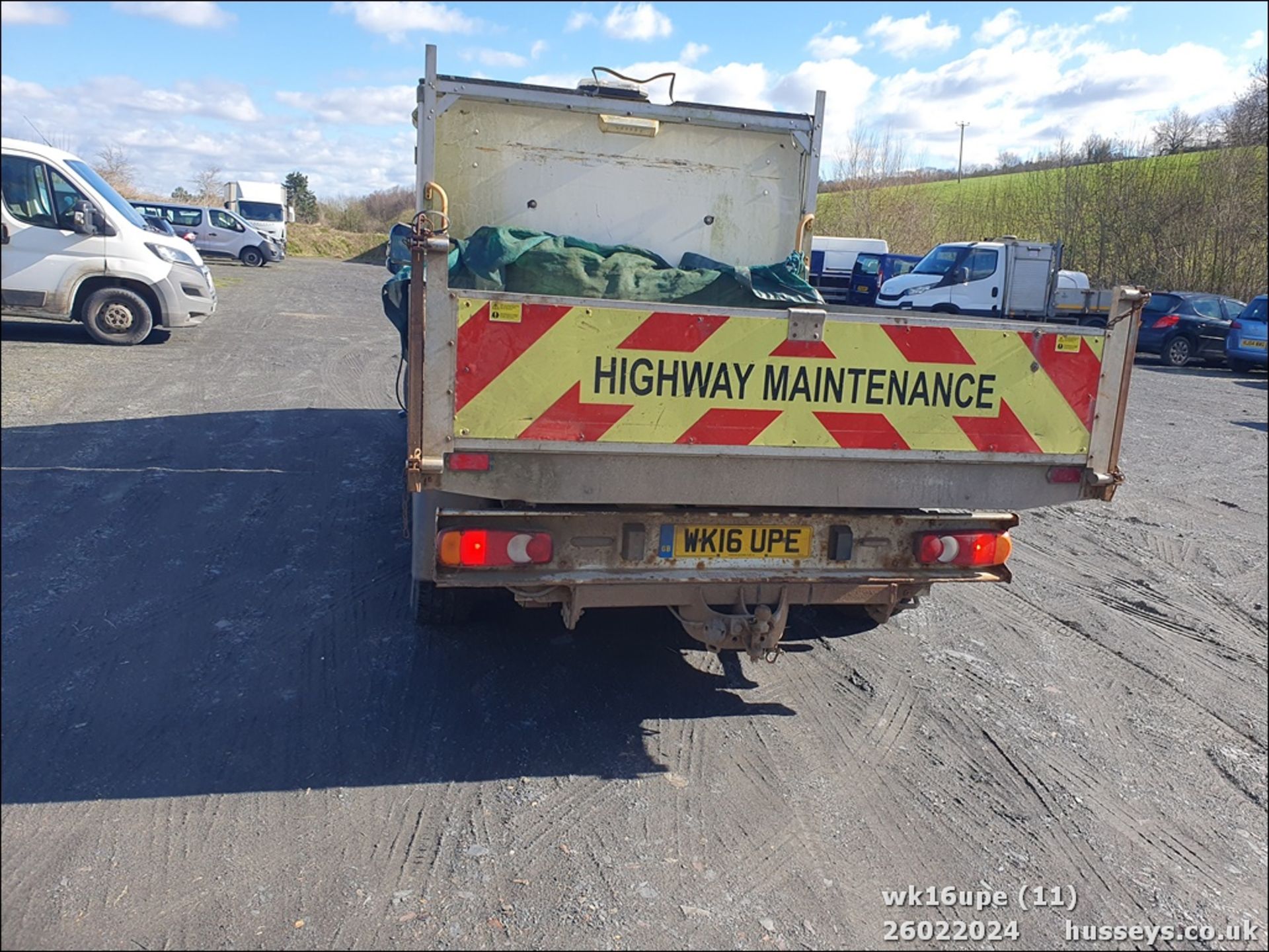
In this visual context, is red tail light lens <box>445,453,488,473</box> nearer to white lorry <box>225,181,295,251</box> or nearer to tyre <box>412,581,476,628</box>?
tyre <box>412,581,476,628</box>

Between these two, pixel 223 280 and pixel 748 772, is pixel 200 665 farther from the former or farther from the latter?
pixel 223 280

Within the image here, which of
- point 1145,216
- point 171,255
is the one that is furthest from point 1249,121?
point 171,255

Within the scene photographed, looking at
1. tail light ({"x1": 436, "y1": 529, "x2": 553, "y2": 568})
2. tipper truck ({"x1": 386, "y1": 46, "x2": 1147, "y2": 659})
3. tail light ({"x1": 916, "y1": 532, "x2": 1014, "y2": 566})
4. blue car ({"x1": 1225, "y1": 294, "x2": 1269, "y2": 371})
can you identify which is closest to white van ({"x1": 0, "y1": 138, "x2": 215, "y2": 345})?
tipper truck ({"x1": 386, "y1": 46, "x2": 1147, "y2": 659})

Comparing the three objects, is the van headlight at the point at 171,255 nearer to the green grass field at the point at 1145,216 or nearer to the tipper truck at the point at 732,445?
the tipper truck at the point at 732,445

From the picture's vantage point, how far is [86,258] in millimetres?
7215

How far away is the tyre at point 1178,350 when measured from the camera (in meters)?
20.4

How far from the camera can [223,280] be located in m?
25.0

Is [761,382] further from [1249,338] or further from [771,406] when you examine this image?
[1249,338]

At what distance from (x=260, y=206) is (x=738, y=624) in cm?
4192

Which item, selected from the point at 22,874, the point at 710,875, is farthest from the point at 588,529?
the point at 22,874

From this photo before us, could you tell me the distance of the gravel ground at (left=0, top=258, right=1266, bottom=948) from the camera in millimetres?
2773

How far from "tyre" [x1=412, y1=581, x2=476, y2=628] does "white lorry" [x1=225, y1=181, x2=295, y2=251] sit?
38.3 meters

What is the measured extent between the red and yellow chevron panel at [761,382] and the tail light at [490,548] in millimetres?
430

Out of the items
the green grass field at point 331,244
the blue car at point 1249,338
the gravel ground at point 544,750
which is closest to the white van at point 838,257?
the blue car at point 1249,338
